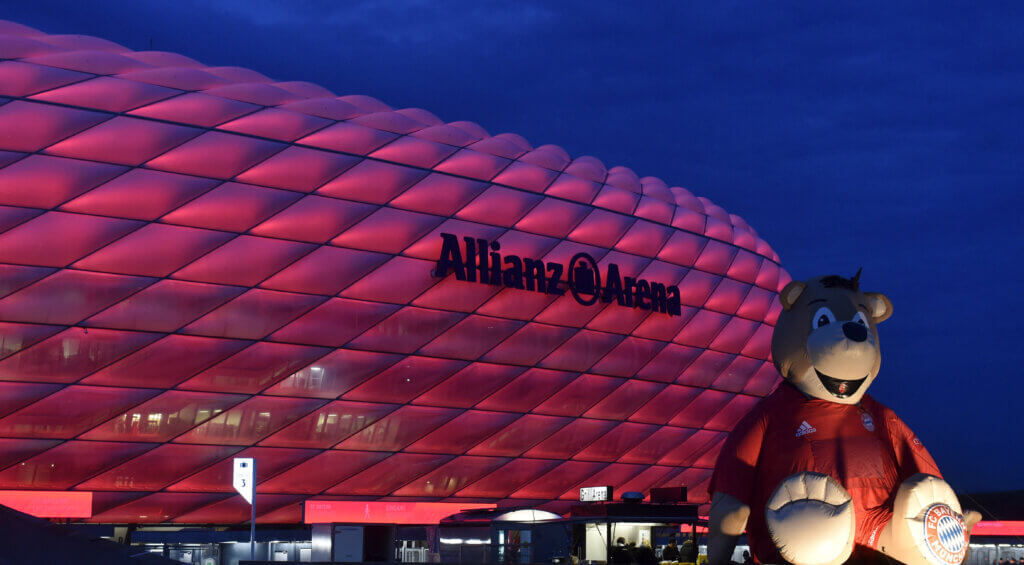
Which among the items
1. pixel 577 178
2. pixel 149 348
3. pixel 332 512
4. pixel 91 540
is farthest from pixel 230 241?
pixel 91 540

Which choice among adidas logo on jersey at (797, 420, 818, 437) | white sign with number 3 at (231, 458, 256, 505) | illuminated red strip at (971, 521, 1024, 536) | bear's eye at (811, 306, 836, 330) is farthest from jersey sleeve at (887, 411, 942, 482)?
illuminated red strip at (971, 521, 1024, 536)

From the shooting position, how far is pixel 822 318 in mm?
12094

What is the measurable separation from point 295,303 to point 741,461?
12337 millimetres

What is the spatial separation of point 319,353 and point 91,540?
12.5 meters

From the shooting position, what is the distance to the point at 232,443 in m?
21.7

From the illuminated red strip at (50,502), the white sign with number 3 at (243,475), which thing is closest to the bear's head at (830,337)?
the white sign with number 3 at (243,475)

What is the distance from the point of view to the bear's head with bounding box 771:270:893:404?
460 inches

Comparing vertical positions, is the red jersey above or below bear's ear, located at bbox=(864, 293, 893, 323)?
below

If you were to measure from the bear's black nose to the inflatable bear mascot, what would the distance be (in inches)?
0.5

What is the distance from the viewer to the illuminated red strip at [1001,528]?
3350 cm

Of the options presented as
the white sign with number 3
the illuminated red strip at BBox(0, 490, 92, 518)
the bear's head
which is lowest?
the illuminated red strip at BBox(0, 490, 92, 518)

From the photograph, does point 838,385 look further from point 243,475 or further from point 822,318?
point 243,475

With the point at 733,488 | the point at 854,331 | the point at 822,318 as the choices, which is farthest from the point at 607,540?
the point at 854,331

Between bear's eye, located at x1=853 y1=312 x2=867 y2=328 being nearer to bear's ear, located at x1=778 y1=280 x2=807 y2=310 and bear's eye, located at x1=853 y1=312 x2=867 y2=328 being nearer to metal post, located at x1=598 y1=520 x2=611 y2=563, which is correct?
bear's ear, located at x1=778 y1=280 x2=807 y2=310
